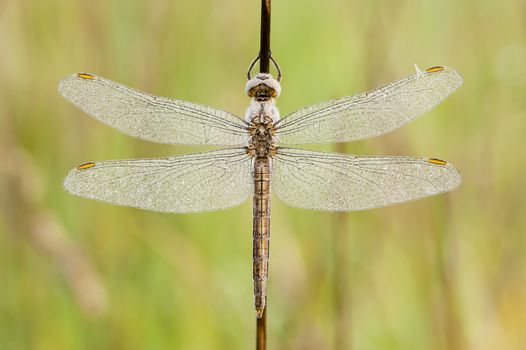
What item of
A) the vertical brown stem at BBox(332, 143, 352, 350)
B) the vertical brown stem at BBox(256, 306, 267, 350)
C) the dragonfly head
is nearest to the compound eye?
the dragonfly head

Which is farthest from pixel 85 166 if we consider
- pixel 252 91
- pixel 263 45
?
pixel 263 45

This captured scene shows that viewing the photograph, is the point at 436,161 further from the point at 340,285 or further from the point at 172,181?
the point at 172,181

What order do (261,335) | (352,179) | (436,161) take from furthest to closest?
(352,179) → (436,161) → (261,335)

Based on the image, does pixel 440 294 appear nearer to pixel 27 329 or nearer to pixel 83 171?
pixel 83 171

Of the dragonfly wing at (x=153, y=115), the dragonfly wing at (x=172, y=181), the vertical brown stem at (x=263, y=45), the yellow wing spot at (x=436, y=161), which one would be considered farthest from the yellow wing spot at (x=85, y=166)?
the yellow wing spot at (x=436, y=161)

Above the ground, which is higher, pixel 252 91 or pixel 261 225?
pixel 252 91

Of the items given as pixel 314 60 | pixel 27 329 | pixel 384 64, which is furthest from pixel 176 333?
pixel 314 60
